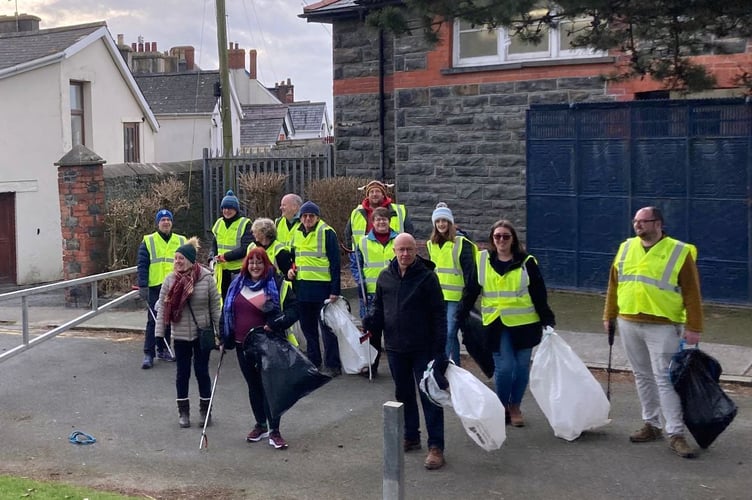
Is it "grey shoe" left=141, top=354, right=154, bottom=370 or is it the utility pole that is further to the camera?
the utility pole

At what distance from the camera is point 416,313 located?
268 inches

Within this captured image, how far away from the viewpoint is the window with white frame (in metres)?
14.0

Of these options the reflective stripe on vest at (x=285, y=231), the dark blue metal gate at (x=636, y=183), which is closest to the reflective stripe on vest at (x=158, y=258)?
the reflective stripe on vest at (x=285, y=231)

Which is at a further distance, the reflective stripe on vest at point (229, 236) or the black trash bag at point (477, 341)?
the reflective stripe on vest at point (229, 236)

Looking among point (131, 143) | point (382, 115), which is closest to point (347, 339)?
point (382, 115)

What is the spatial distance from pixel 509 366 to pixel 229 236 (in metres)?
4.15

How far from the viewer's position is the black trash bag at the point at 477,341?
7734 millimetres

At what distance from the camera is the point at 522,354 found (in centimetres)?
757

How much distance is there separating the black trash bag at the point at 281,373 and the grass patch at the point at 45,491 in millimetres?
1386

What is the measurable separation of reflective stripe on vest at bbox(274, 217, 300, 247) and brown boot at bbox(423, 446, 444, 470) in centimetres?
365

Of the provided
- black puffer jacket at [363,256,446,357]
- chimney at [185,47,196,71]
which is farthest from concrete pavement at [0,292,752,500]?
chimney at [185,47,196,71]

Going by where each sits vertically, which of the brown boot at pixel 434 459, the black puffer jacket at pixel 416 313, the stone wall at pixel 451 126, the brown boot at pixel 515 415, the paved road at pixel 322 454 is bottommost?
the paved road at pixel 322 454

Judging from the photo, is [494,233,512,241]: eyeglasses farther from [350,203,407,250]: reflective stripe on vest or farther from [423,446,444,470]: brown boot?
[350,203,407,250]: reflective stripe on vest

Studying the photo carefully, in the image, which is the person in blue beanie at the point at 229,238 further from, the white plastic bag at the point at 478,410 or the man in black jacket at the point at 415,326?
the white plastic bag at the point at 478,410
